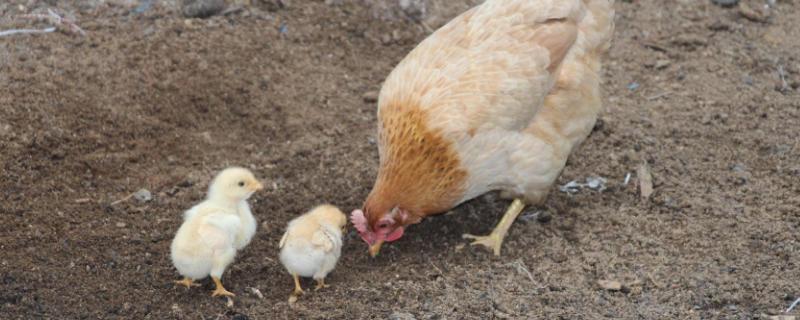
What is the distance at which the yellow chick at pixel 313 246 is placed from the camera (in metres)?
4.52

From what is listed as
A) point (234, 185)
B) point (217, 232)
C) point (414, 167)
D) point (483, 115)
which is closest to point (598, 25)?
point (483, 115)

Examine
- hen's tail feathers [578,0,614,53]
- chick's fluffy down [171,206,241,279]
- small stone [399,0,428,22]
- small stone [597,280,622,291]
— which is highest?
hen's tail feathers [578,0,614,53]

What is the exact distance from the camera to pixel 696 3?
728cm

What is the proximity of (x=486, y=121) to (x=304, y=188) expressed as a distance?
122 cm

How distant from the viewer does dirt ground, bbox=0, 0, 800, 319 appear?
464 centimetres

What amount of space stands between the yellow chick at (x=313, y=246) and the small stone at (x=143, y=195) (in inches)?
39.4

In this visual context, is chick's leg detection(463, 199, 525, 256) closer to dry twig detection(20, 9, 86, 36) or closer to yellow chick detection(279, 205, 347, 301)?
yellow chick detection(279, 205, 347, 301)

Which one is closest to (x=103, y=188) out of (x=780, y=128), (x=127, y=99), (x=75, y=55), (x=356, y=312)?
(x=127, y=99)

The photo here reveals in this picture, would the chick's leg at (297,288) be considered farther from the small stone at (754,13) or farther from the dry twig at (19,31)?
the small stone at (754,13)

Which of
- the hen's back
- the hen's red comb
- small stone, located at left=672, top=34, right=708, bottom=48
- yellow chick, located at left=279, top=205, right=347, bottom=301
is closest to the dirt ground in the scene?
small stone, located at left=672, top=34, right=708, bottom=48

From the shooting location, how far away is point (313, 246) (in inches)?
177

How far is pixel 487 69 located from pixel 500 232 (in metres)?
0.88

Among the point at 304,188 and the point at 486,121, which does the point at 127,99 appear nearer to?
the point at 304,188

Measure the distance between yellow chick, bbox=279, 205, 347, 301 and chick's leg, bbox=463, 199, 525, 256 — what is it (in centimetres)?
83
